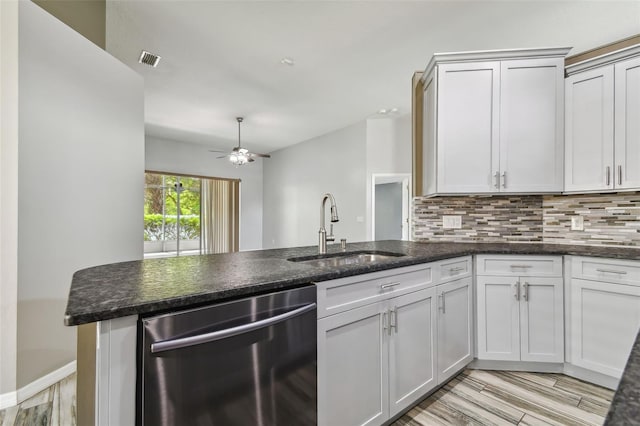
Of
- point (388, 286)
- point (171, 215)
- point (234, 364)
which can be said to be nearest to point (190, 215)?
point (171, 215)

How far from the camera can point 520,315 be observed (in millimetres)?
2168

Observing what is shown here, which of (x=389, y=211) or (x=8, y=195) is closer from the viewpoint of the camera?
(x=8, y=195)

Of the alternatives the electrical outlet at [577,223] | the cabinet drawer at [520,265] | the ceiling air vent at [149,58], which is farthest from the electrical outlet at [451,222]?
the ceiling air vent at [149,58]

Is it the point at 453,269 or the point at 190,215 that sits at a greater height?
the point at 190,215

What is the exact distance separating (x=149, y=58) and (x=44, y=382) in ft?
10.2

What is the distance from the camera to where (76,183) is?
2.27 metres

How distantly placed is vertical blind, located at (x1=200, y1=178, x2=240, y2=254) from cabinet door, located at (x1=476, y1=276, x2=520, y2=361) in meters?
6.94

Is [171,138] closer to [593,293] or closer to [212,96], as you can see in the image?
[212,96]

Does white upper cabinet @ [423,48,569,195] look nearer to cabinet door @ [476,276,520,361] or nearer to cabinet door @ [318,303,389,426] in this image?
cabinet door @ [476,276,520,361]

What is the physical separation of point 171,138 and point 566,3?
673 cm

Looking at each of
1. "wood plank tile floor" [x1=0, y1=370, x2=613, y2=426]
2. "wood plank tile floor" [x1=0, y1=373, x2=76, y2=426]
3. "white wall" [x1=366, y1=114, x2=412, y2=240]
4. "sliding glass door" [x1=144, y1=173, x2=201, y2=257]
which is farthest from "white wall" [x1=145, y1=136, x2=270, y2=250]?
"wood plank tile floor" [x1=0, y1=370, x2=613, y2=426]

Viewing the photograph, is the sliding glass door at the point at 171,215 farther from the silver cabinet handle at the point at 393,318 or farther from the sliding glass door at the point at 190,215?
the silver cabinet handle at the point at 393,318

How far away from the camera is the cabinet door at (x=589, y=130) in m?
2.19

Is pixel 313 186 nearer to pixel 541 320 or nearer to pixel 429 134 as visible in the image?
pixel 429 134
